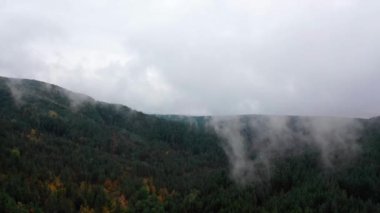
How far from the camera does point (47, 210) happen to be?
19612cm

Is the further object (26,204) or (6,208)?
(26,204)

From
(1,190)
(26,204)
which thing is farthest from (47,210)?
(1,190)

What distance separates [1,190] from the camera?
19938 cm

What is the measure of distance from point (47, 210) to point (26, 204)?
9271mm

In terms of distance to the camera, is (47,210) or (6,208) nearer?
(6,208)

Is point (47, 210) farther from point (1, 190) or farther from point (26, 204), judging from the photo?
point (1, 190)

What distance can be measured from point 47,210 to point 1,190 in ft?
72.1

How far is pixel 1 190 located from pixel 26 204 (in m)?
12.8

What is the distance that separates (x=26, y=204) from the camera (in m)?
197

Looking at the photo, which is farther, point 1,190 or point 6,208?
point 1,190

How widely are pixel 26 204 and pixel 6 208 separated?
17692mm
